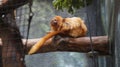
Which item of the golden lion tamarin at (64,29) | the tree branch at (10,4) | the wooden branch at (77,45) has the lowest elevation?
the wooden branch at (77,45)

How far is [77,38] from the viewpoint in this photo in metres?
2.65

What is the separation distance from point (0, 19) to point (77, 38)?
0.68m

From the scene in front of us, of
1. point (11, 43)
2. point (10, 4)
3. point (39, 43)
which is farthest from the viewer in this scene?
point (39, 43)

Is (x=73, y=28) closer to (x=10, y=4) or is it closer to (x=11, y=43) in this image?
(x=11, y=43)

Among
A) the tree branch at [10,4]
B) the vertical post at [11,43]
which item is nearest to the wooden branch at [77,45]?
the vertical post at [11,43]

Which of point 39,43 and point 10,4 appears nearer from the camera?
point 10,4

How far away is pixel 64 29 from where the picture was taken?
2.66 m

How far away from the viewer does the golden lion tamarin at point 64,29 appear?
2.62m

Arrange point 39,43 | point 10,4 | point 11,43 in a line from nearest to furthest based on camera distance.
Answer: point 10,4, point 11,43, point 39,43

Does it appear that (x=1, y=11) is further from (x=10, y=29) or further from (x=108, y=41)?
(x=108, y=41)

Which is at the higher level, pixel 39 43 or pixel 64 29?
pixel 64 29

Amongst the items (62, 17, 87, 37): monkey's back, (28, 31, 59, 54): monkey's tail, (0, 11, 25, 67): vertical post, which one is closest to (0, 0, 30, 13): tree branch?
(0, 11, 25, 67): vertical post

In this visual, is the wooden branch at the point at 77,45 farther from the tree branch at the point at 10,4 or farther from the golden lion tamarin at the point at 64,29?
the tree branch at the point at 10,4

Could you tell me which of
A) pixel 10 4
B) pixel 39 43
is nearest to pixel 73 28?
pixel 39 43
